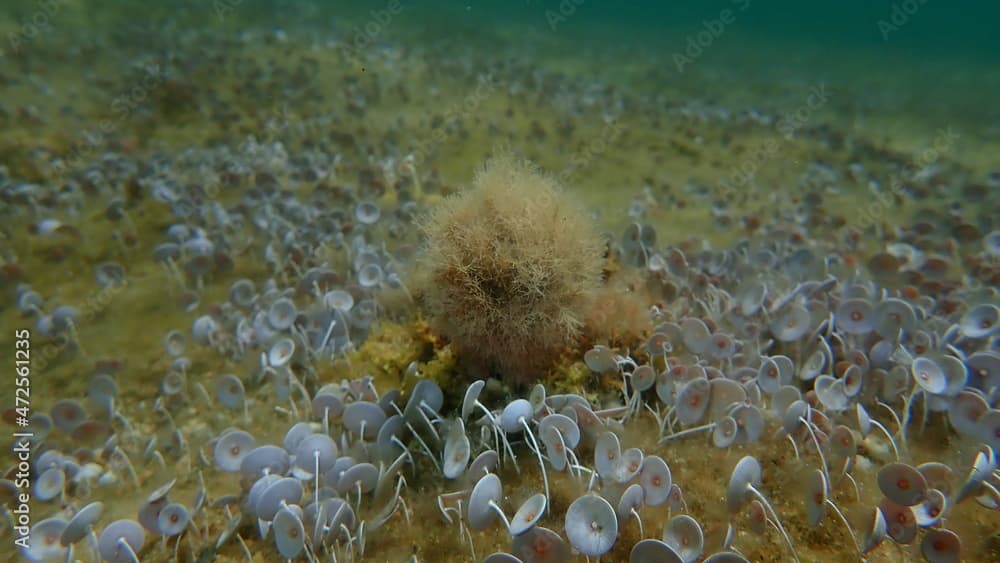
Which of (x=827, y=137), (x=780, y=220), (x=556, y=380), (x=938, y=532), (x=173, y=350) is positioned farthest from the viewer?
(x=827, y=137)

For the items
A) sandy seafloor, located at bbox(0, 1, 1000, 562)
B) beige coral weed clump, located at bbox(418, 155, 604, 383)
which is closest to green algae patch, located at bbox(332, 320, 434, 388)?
sandy seafloor, located at bbox(0, 1, 1000, 562)

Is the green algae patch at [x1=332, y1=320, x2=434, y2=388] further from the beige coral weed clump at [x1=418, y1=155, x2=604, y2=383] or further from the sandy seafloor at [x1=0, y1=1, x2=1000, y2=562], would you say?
the beige coral weed clump at [x1=418, y1=155, x2=604, y2=383]

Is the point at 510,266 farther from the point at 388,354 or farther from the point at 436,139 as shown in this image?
the point at 436,139

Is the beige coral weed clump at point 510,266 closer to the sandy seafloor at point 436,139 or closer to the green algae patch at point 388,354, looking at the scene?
the green algae patch at point 388,354

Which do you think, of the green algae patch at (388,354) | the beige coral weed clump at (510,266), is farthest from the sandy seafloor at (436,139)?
the beige coral weed clump at (510,266)

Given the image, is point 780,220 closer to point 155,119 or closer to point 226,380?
point 226,380

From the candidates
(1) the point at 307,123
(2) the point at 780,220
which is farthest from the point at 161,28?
(2) the point at 780,220
